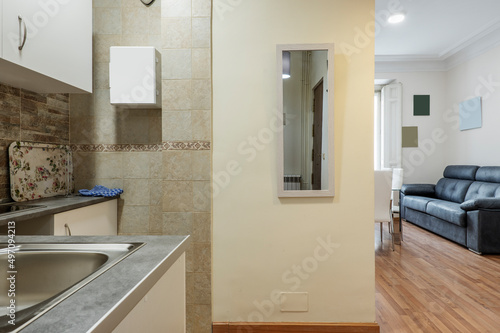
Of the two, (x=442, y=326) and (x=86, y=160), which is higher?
(x=86, y=160)

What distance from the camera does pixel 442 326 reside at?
2.10 m

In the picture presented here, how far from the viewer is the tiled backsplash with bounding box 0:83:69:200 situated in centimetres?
183

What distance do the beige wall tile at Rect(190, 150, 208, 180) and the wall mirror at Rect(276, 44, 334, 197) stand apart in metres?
0.46

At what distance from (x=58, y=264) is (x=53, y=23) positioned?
1.49m


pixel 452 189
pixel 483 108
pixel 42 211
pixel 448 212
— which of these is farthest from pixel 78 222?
pixel 483 108

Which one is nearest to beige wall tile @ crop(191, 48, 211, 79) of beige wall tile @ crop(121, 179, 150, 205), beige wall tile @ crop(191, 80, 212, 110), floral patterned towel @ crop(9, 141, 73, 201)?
beige wall tile @ crop(191, 80, 212, 110)

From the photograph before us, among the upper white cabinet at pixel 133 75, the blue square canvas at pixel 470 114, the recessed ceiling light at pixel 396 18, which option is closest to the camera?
the upper white cabinet at pixel 133 75

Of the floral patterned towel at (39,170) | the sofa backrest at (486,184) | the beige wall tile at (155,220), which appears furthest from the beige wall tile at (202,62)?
the sofa backrest at (486,184)

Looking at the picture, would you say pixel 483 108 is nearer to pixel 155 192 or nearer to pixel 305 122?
pixel 305 122

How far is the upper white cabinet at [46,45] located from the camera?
145 centimetres

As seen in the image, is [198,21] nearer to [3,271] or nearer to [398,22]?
[3,271]

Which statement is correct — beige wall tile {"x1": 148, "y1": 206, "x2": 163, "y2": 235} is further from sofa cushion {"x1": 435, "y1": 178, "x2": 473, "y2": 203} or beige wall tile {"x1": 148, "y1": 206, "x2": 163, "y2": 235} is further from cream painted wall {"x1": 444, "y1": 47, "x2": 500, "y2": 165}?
cream painted wall {"x1": 444, "y1": 47, "x2": 500, "y2": 165}

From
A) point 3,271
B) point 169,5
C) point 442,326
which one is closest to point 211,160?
point 169,5

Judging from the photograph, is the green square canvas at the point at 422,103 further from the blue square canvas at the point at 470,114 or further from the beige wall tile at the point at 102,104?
the beige wall tile at the point at 102,104
